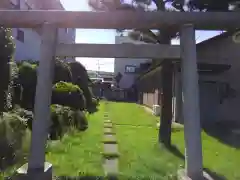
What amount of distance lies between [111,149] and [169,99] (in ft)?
7.13

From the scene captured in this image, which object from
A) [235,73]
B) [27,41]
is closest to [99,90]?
[27,41]

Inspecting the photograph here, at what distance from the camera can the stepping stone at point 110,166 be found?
651 cm

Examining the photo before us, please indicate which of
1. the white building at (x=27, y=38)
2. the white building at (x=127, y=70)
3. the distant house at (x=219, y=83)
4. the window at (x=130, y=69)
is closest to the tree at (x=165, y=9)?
the distant house at (x=219, y=83)

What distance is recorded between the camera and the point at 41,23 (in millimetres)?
5277

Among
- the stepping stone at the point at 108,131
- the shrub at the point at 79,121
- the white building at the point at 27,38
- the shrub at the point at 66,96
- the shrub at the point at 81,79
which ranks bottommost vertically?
the stepping stone at the point at 108,131

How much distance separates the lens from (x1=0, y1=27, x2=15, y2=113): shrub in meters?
6.75

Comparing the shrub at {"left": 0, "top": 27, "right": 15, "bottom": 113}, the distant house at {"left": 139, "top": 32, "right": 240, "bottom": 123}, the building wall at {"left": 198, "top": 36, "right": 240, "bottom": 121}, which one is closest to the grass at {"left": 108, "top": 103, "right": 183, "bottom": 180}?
the shrub at {"left": 0, "top": 27, "right": 15, "bottom": 113}

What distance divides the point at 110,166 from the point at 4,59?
300 centimetres

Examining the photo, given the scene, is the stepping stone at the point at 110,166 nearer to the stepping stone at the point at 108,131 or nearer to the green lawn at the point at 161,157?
the green lawn at the point at 161,157

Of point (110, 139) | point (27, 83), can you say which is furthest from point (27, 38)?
point (110, 139)

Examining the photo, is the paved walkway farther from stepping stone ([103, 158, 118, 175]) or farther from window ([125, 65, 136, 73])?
window ([125, 65, 136, 73])

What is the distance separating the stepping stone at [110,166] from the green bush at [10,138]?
1.73 meters

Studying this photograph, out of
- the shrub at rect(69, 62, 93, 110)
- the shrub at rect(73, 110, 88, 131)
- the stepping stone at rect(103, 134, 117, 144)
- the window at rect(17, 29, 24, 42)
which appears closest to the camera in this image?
the stepping stone at rect(103, 134, 117, 144)

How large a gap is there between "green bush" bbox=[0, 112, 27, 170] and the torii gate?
1.23 m
